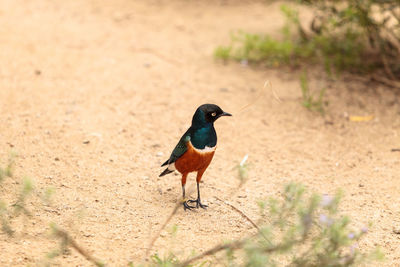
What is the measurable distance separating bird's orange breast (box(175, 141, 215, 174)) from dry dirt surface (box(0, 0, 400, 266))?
37cm

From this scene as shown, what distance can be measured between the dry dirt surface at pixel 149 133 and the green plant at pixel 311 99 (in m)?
0.09

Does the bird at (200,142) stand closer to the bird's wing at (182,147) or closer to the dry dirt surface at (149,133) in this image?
the bird's wing at (182,147)

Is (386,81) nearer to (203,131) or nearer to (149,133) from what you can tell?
(149,133)

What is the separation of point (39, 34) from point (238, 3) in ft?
11.6

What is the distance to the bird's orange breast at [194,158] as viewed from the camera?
3.74m

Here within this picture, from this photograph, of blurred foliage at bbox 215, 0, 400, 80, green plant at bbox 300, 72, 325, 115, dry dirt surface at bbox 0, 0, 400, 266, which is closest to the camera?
dry dirt surface at bbox 0, 0, 400, 266

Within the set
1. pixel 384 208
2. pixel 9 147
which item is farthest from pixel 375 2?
pixel 9 147

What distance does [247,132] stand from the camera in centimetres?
545

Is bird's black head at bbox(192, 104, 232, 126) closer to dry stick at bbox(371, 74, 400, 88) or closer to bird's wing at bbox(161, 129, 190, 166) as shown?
bird's wing at bbox(161, 129, 190, 166)

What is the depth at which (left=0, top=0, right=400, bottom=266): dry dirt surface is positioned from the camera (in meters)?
3.69

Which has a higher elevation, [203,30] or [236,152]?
[203,30]

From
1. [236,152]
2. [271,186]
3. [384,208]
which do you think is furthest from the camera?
[236,152]

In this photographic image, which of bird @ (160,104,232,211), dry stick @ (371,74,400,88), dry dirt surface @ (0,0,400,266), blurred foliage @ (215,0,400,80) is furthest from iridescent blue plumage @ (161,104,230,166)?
dry stick @ (371,74,400,88)

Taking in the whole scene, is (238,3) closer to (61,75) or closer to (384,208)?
(61,75)
